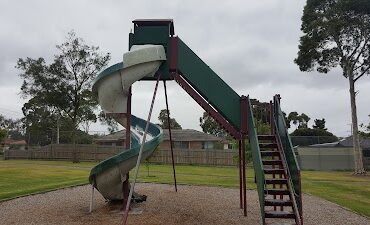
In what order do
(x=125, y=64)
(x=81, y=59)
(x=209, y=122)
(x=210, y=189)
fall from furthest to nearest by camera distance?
(x=209, y=122) → (x=81, y=59) → (x=210, y=189) → (x=125, y=64)

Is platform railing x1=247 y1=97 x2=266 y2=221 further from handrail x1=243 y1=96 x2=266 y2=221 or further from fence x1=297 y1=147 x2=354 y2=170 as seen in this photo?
fence x1=297 y1=147 x2=354 y2=170

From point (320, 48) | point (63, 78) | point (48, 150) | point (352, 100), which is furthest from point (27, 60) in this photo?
point (352, 100)

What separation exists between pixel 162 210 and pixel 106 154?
32344 mm

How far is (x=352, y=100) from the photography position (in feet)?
115

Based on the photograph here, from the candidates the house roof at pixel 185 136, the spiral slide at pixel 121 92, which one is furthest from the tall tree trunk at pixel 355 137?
the spiral slide at pixel 121 92

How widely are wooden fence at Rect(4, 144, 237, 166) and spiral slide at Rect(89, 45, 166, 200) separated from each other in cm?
2416

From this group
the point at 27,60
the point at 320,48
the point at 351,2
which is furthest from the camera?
the point at 27,60

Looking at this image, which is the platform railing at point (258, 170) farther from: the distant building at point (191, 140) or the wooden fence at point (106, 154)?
the distant building at point (191, 140)

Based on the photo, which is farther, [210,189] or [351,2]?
[351,2]

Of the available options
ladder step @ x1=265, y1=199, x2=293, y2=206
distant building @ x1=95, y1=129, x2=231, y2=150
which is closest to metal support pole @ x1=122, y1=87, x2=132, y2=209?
ladder step @ x1=265, y1=199, x2=293, y2=206

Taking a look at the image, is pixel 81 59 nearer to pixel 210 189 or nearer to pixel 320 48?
pixel 320 48

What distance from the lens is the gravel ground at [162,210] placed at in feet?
34.3

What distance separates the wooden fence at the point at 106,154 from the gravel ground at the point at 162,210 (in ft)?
67.2

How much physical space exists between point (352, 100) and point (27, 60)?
4010 cm
